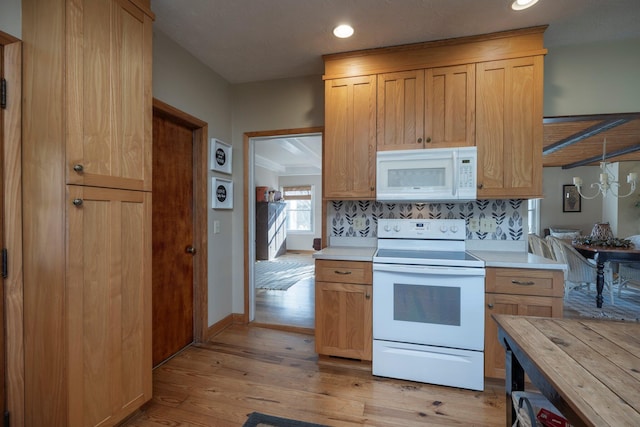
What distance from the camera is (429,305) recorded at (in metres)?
2.03

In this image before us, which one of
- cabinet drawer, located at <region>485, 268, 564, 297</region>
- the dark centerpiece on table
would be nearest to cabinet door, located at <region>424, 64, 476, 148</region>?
cabinet drawer, located at <region>485, 268, 564, 297</region>

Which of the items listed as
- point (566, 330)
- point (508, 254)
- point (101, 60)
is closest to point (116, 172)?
point (101, 60)

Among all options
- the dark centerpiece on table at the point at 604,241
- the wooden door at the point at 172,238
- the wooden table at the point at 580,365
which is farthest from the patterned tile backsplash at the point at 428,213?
the dark centerpiece on table at the point at 604,241

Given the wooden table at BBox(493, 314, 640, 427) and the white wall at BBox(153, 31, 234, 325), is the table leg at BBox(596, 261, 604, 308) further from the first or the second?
the white wall at BBox(153, 31, 234, 325)

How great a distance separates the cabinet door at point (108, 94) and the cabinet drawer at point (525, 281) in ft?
7.55

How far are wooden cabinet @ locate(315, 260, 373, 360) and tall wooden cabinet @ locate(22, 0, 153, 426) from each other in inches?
50.6

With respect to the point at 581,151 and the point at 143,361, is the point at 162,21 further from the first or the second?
the point at 581,151

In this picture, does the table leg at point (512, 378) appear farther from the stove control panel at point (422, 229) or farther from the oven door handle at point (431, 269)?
the stove control panel at point (422, 229)

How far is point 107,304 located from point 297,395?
4.20 feet

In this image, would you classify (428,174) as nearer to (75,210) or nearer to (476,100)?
(476,100)

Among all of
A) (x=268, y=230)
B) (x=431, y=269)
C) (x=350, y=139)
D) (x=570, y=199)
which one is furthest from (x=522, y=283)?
(x=570, y=199)

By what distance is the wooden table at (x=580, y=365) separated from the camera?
625mm

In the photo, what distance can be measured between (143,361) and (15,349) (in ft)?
1.88

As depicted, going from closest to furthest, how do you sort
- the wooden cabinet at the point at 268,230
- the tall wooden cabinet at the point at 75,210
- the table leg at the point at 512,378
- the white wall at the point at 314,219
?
1. the table leg at the point at 512,378
2. the tall wooden cabinet at the point at 75,210
3. the wooden cabinet at the point at 268,230
4. the white wall at the point at 314,219
